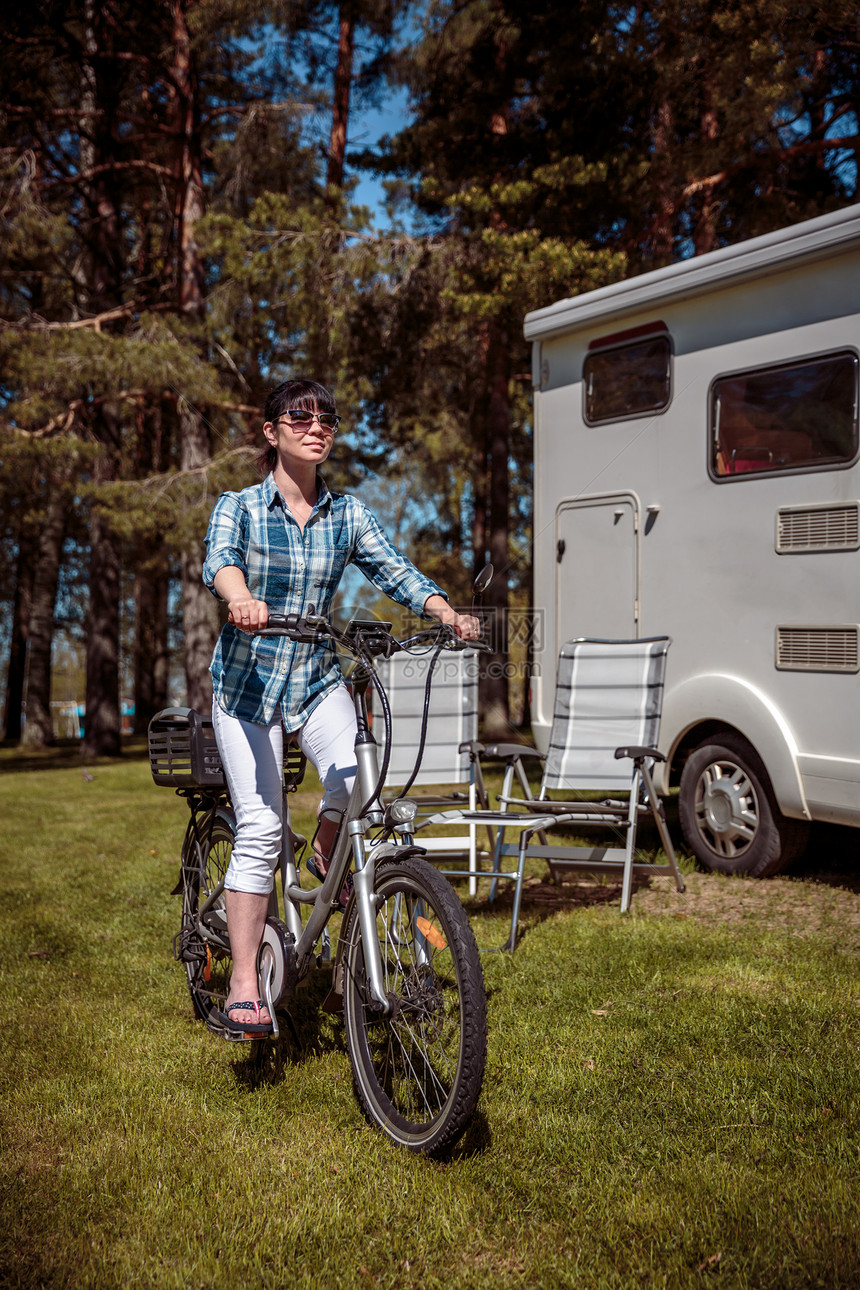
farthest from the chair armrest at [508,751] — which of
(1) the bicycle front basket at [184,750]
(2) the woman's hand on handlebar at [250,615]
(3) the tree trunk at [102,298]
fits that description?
(3) the tree trunk at [102,298]

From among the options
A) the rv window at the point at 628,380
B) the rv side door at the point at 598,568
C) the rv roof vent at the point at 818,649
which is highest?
the rv window at the point at 628,380

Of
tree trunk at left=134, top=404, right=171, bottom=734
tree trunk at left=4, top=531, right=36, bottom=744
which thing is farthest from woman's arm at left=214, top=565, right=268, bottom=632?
tree trunk at left=4, top=531, right=36, bottom=744

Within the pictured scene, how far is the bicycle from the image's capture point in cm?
259

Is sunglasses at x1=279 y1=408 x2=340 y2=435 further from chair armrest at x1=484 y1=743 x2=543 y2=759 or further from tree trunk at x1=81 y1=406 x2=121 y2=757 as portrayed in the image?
tree trunk at x1=81 y1=406 x2=121 y2=757

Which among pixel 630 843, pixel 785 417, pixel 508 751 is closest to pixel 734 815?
pixel 630 843

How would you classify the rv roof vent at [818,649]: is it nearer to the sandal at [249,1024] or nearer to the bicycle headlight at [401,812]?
the bicycle headlight at [401,812]

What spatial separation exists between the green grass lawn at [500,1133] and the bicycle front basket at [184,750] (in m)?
0.88

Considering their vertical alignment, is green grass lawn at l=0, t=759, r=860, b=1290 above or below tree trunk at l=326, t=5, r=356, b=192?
below

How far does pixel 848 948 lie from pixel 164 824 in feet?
18.0

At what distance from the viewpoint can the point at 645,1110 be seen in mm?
3004

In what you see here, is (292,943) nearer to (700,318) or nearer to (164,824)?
(700,318)

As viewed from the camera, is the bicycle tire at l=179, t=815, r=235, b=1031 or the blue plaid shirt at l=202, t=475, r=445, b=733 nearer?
the blue plaid shirt at l=202, t=475, r=445, b=733

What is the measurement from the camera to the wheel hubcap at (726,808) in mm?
5906

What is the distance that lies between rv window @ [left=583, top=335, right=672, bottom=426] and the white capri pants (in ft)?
12.8
